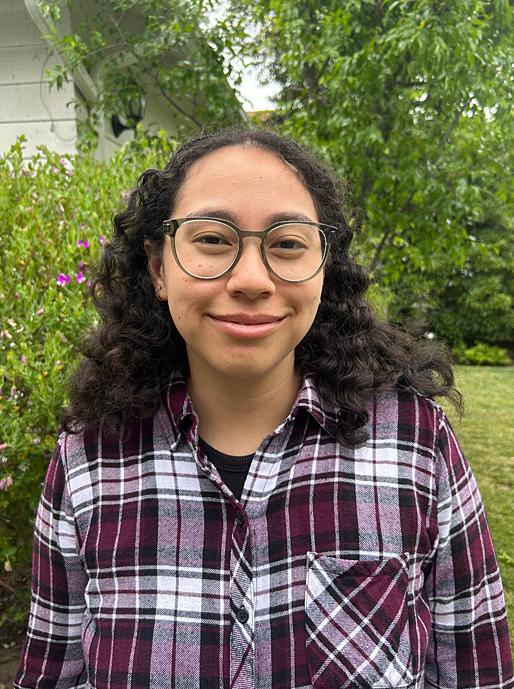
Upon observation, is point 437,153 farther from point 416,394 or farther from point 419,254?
point 416,394

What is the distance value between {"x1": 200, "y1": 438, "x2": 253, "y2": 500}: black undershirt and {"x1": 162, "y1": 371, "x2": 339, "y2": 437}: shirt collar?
82 millimetres

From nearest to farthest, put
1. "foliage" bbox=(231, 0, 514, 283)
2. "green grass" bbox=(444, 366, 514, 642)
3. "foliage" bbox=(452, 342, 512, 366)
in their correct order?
"foliage" bbox=(231, 0, 514, 283) < "green grass" bbox=(444, 366, 514, 642) < "foliage" bbox=(452, 342, 512, 366)

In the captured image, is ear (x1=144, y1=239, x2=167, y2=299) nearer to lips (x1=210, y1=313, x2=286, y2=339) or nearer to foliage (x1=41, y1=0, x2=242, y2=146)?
lips (x1=210, y1=313, x2=286, y2=339)

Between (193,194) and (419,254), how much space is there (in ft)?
12.7

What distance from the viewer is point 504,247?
1471 cm

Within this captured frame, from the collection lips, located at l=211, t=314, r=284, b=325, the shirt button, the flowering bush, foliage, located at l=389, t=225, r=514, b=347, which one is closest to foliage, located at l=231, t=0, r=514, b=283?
the flowering bush

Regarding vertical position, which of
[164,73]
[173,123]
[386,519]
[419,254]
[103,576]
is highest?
[173,123]

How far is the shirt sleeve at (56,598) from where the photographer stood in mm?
1458

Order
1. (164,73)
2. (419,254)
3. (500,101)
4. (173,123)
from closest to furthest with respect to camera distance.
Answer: (500,101) < (419,254) < (164,73) < (173,123)

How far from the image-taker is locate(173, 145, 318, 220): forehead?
130cm

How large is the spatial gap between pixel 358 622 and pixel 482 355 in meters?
14.0

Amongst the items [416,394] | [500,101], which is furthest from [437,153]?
[416,394]

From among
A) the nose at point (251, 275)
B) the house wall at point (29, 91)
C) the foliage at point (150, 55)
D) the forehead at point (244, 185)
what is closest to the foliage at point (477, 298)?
the foliage at point (150, 55)

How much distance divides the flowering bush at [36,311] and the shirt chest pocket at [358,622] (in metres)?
1.10
